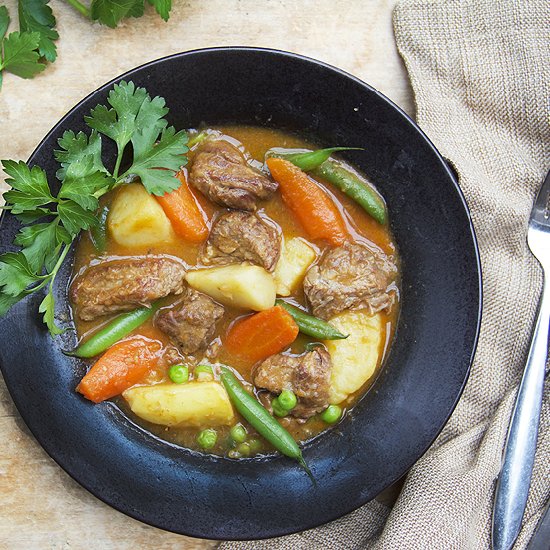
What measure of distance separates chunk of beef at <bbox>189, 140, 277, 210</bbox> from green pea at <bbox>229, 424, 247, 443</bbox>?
132 centimetres

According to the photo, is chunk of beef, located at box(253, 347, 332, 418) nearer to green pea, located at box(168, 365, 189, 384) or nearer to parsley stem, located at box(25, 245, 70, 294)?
green pea, located at box(168, 365, 189, 384)

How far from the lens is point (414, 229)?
4.21 m

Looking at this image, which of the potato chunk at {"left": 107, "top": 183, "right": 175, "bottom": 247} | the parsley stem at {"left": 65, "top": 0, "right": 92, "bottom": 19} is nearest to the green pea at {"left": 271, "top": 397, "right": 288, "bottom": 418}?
the potato chunk at {"left": 107, "top": 183, "right": 175, "bottom": 247}

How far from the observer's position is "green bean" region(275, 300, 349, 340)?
408cm

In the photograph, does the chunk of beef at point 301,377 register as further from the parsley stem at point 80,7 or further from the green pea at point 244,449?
the parsley stem at point 80,7

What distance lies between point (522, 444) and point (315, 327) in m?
1.51

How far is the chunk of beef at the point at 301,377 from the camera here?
4.02 meters

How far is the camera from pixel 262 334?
4.09 meters

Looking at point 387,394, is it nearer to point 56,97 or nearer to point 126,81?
point 126,81

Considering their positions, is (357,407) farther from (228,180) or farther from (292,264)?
(228,180)

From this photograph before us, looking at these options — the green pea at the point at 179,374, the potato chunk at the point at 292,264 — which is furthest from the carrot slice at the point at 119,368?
the potato chunk at the point at 292,264

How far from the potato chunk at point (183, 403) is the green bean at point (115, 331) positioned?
31 cm

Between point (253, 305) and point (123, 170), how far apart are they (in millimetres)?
1144

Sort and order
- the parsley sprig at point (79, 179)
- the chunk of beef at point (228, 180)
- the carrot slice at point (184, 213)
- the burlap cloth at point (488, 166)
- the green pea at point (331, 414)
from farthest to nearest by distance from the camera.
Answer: the burlap cloth at point (488, 166) < the green pea at point (331, 414) < the carrot slice at point (184, 213) < the chunk of beef at point (228, 180) < the parsley sprig at point (79, 179)
